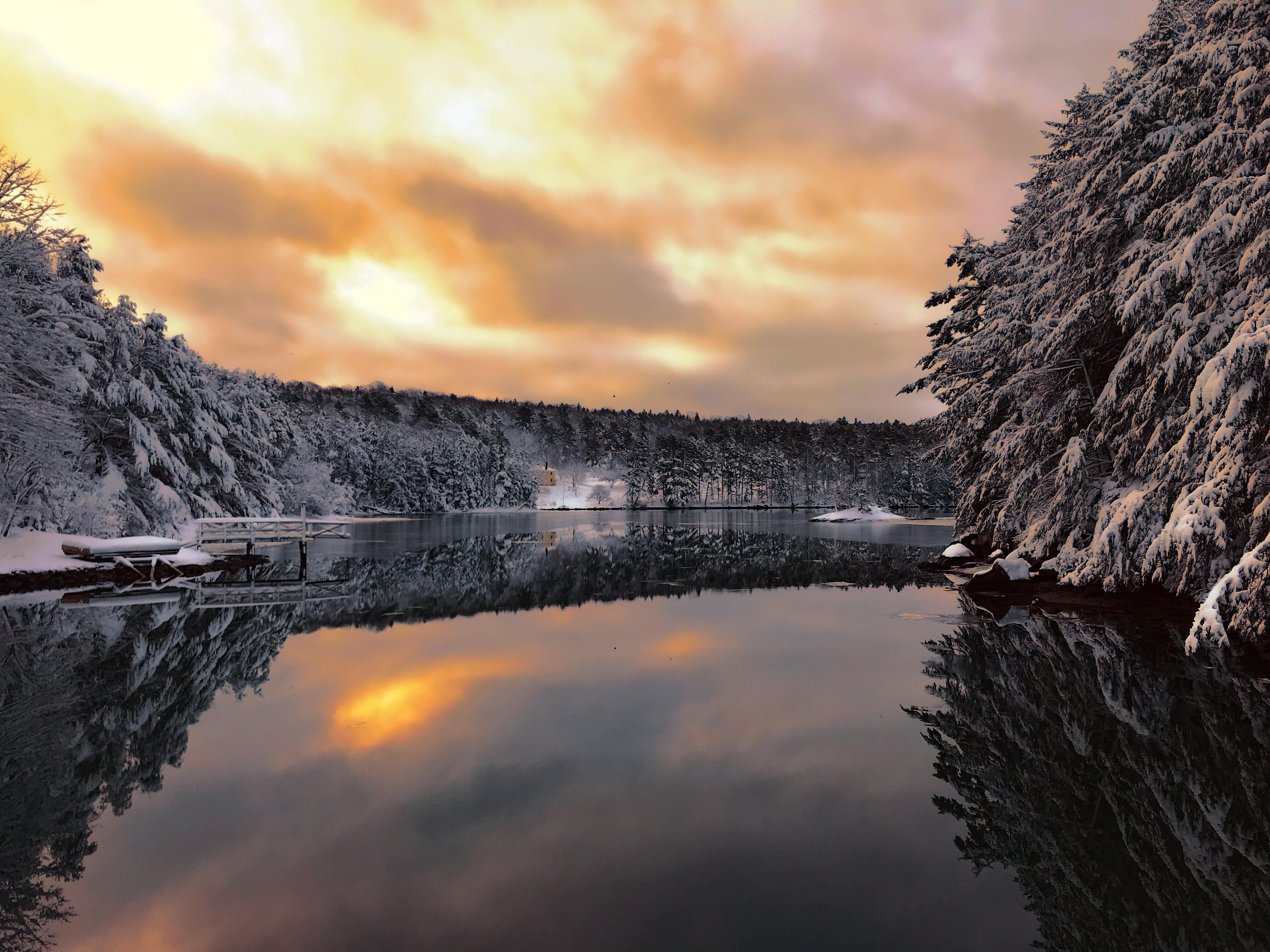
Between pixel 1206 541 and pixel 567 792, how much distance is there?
12.7 meters

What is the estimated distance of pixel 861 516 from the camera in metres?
82.3

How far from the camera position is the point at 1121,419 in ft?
56.4

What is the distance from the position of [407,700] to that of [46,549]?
20803mm

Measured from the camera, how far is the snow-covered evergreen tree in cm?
1176

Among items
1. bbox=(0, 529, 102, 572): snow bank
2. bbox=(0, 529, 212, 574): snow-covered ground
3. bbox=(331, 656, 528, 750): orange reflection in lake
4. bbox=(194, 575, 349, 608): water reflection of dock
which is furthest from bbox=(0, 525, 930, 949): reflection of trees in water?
bbox=(0, 529, 102, 572): snow bank

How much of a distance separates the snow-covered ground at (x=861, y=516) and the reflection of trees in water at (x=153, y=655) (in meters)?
49.4

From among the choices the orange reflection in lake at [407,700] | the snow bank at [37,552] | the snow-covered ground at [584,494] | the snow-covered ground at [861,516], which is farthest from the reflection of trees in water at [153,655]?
the snow-covered ground at [584,494]

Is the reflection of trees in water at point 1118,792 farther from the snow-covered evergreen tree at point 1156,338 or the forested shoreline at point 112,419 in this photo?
the forested shoreline at point 112,419

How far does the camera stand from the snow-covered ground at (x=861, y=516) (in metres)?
80.8

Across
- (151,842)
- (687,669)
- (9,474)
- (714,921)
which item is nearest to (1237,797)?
(714,921)

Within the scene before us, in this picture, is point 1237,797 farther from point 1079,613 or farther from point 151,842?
point 1079,613

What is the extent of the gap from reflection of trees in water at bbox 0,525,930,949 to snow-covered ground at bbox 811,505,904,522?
4943 centimetres

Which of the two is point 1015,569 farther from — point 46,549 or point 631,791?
point 46,549

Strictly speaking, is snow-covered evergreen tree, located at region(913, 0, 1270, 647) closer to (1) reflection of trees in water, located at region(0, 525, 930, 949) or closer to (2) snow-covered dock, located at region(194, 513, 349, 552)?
(1) reflection of trees in water, located at region(0, 525, 930, 949)
